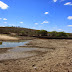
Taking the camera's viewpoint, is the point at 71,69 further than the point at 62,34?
No

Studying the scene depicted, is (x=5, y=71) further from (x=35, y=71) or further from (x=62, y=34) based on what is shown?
(x=62, y=34)

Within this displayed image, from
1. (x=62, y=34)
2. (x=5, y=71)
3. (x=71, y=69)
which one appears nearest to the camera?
(x=5, y=71)

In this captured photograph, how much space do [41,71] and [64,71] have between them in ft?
3.26

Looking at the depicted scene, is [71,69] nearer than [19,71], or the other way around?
[19,71]

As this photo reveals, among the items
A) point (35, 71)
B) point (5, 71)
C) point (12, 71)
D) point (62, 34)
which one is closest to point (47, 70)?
point (35, 71)

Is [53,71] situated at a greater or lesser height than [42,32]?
lesser

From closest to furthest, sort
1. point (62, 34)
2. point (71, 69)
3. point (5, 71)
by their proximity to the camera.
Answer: point (5, 71) < point (71, 69) < point (62, 34)

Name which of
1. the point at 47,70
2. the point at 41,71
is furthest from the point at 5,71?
the point at 47,70

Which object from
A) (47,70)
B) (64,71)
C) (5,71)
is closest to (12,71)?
(5,71)

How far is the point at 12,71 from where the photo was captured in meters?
4.01

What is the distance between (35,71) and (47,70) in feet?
1.78

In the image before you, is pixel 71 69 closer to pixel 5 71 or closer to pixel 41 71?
pixel 41 71

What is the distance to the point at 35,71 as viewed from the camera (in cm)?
403

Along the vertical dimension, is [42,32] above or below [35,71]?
above
